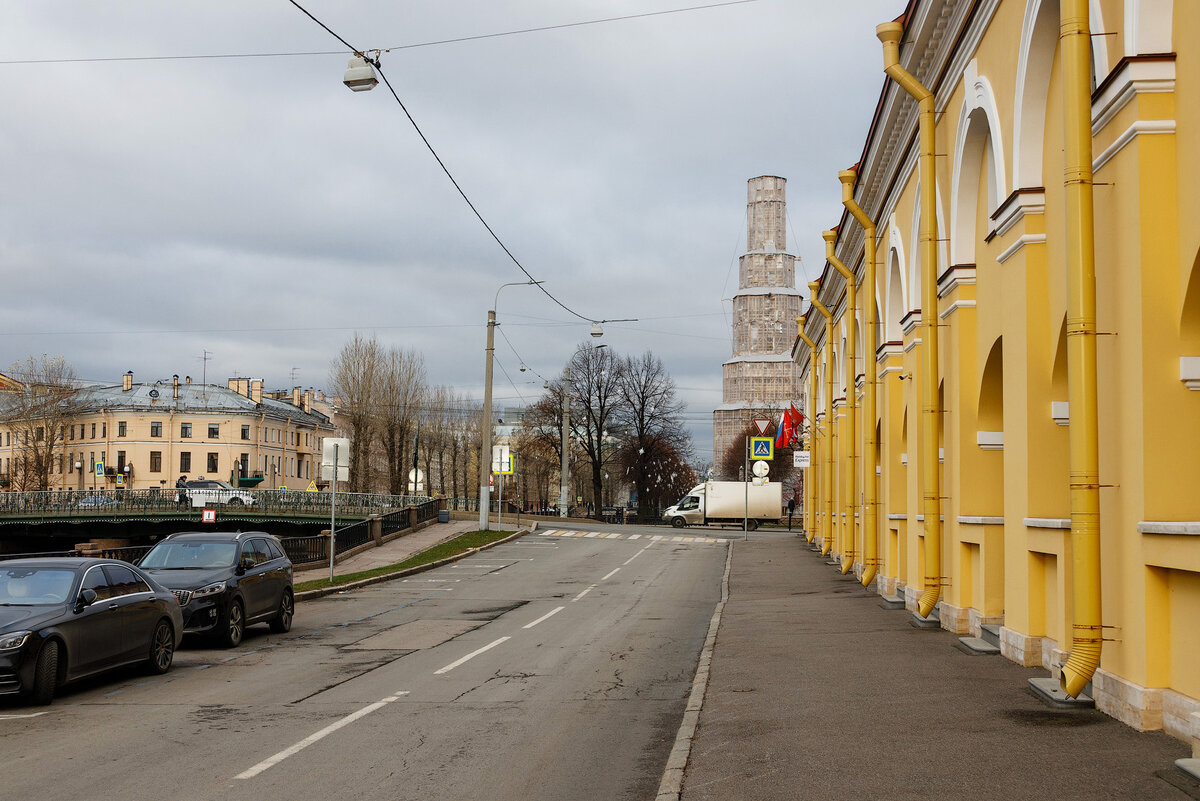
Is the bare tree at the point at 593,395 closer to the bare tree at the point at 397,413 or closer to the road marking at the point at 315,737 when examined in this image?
the bare tree at the point at 397,413

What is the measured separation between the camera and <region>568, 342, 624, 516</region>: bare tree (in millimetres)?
77750

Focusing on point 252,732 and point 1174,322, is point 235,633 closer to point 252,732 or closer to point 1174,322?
point 252,732

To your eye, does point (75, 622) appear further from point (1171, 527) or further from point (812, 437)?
point (812, 437)

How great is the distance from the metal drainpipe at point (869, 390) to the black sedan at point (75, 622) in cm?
1293

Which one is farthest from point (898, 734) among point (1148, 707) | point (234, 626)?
point (234, 626)

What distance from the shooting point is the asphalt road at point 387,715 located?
298 inches

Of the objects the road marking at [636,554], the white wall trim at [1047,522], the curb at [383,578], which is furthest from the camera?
the road marking at [636,554]

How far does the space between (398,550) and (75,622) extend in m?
26.4

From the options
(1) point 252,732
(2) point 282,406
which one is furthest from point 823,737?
(2) point 282,406

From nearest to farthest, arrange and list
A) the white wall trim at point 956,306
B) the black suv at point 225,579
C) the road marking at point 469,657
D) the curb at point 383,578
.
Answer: the road marking at point 469,657, the white wall trim at point 956,306, the black suv at point 225,579, the curb at point 383,578

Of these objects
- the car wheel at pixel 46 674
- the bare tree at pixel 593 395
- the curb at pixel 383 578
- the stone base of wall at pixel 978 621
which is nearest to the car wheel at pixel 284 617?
the curb at pixel 383 578

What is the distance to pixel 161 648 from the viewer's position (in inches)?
524

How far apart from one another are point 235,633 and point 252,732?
7.06 m

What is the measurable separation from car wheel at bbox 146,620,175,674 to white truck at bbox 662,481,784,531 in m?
48.2
